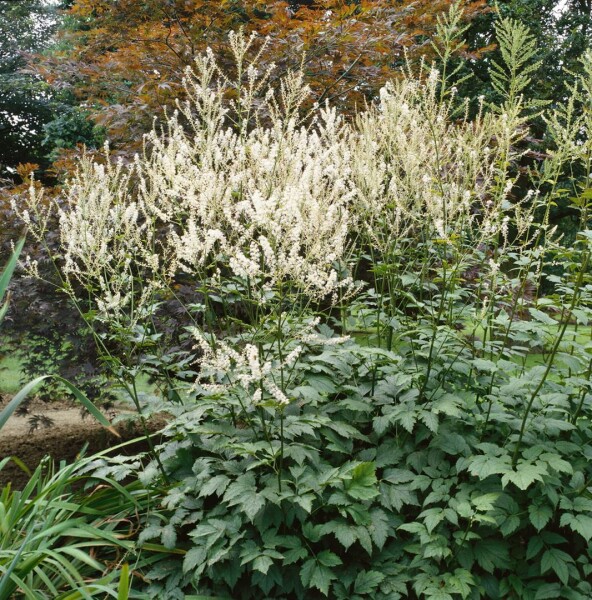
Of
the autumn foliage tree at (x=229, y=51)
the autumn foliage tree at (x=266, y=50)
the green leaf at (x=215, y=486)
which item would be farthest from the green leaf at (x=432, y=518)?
the autumn foliage tree at (x=266, y=50)

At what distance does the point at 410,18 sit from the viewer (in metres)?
6.24

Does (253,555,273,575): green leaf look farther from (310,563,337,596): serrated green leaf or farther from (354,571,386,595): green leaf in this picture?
(354,571,386,595): green leaf

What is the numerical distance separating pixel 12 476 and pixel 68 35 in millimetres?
6023

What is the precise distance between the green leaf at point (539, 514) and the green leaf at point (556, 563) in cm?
14

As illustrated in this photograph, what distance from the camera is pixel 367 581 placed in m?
2.93

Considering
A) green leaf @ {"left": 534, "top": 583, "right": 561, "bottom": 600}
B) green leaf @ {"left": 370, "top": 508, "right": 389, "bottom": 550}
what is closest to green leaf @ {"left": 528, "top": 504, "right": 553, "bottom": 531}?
green leaf @ {"left": 534, "top": 583, "right": 561, "bottom": 600}

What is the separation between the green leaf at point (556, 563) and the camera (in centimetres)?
279

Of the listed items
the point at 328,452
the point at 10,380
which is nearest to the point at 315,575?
the point at 328,452

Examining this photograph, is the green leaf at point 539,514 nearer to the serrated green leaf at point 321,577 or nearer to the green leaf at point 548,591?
the green leaf at point 548,591

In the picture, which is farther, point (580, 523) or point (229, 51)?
point (229, 51)

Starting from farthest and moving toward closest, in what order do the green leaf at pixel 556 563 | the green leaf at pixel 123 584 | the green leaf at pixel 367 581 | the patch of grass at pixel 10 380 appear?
the patch of grass at pixel 10 380, the green leaf at pixel 367 581, the green leaf at pixel 556 563, the green leaf at pixel 123 584

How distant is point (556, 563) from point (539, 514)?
0.75ft

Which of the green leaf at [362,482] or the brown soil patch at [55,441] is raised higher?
the green leaf at [362,482]

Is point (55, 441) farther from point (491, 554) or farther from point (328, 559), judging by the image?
point (491, 554)
